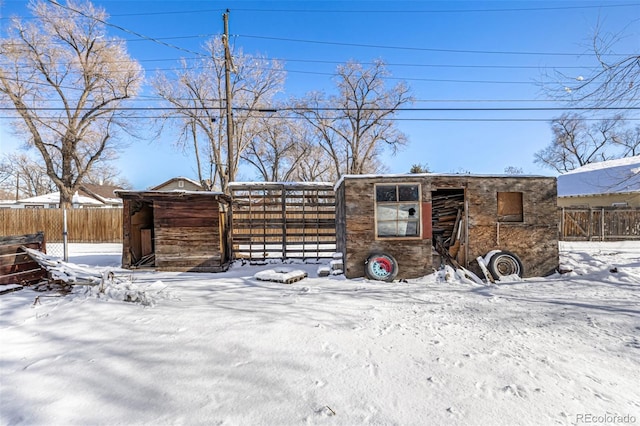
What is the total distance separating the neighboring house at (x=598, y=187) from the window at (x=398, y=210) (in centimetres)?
1459

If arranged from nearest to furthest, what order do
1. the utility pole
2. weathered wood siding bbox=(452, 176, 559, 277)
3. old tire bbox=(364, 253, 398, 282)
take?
old tire bbox=(364, 253, 398, 282) → weathered wood siding bbox=(452, 176, 559, 277) → the utility pole

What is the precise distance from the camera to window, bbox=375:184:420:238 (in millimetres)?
7141

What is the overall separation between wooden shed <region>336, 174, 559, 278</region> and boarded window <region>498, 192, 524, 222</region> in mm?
23

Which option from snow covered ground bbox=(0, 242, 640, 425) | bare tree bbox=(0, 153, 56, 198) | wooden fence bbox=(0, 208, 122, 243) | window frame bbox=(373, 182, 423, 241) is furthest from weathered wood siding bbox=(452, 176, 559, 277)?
bare tree bbox=(0, 153, 56, 198)

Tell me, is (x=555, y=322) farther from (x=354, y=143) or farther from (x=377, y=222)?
(x=354, y=143)

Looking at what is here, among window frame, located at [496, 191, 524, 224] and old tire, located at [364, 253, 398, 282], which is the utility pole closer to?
old tire, located at [364, 253, 398, 282]

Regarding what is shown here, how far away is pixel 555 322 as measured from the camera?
3945 millimetres

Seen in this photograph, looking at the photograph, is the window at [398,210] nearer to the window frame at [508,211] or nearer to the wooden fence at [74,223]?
the window frame at [508,211]

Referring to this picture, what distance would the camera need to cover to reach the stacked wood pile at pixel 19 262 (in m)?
5.07

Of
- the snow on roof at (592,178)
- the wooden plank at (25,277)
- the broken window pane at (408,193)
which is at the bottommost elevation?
the wooden plank at (25,277)

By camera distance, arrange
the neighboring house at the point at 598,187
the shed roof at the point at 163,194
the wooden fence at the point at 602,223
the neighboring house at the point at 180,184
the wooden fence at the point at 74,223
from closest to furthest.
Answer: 1. the shed roof at the point at 163,194
2. the wooden fence at the point at 602,223
3. the wooden fence at the point at 74,223
4. the neighboring house at the point at 598,187
5. the neighboring house at the point at 180,184

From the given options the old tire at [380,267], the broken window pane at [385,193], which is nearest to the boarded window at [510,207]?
the broken window pane at [385,193]

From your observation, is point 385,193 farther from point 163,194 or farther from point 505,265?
point 163,194

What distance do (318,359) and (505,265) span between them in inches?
256
